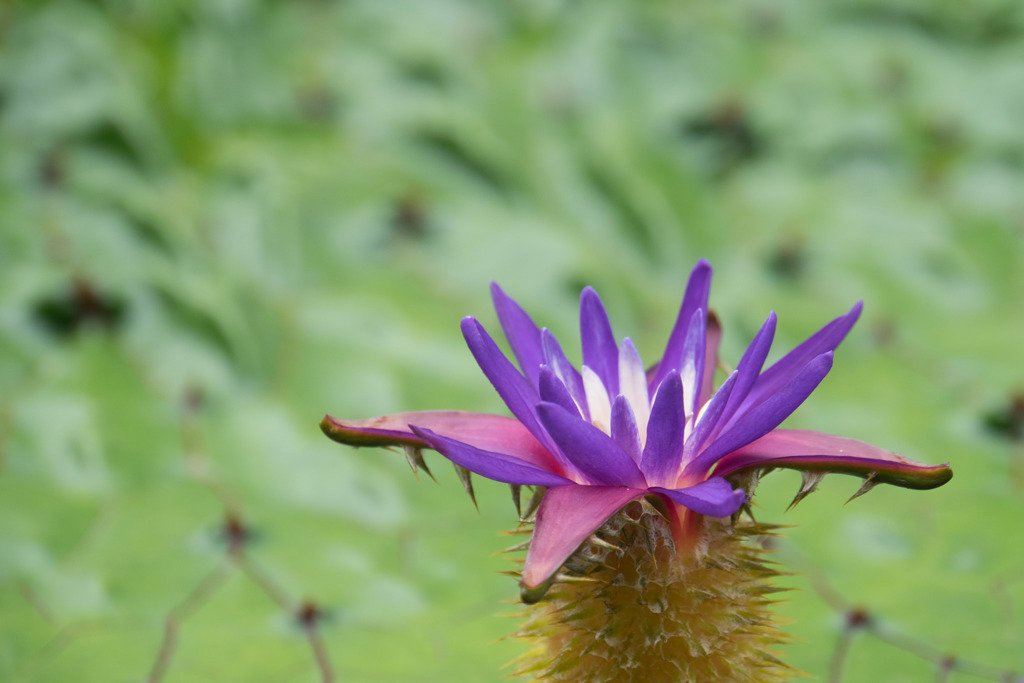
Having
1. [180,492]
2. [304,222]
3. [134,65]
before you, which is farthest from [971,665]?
[134,65]

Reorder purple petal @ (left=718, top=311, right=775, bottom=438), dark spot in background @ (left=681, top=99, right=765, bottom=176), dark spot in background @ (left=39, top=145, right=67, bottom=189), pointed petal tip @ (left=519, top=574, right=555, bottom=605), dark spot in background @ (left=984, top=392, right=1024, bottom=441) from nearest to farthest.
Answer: pointed petal tip @ (left=519, top=574, right=555, bottom=605)
purple petal @ (left=718, top=311, right=775, bottom=438)
dark spot in background @ (left=984, top=392, right=1024, bottom=441)
dark spot in background @ (left=39, top=145, right=67, bottom=189)
dark spot in background @ (left=681, top=99, right=765, bottom=176)

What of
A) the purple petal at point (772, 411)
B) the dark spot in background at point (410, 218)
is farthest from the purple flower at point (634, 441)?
the dark spot in background at point (410, 218)

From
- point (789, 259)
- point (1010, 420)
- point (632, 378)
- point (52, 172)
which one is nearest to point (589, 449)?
point (632, 378)

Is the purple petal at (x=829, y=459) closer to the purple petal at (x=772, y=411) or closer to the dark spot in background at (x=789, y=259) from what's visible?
the purple petal at (x=772, y=411)

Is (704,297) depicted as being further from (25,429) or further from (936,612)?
(25,429)

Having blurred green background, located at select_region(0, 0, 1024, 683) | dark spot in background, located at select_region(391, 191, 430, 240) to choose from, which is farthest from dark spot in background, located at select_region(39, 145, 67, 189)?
dark spot in background, located at select_region(391, 191, 430, 240)

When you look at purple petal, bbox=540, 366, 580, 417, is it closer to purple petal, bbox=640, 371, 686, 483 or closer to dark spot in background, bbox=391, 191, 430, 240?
purple petal, bbox=640, 371, 686, 483

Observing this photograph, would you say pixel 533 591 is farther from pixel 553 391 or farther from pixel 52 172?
pixel 52 172
